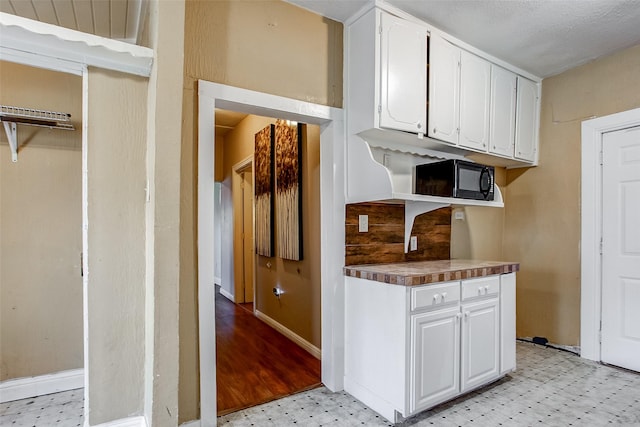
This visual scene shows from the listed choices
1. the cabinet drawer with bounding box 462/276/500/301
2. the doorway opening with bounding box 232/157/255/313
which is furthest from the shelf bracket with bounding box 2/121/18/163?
the doorway opening with bounding box 232/157/255/313

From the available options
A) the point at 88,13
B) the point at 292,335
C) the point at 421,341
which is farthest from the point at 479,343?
the point at 88,13

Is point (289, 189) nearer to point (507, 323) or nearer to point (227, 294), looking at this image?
point (507, 323)

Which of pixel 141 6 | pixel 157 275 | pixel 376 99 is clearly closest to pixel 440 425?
pixel 157 275

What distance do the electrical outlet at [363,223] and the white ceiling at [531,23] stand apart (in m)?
1.35

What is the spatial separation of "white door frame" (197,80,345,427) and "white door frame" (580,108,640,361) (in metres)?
2.16

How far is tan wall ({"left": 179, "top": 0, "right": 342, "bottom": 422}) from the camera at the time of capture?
1910mm

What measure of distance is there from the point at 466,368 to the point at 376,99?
5.79 feet

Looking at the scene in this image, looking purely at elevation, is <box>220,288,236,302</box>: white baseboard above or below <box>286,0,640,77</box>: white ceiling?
below

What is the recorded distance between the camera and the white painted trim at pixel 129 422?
176 centimetres

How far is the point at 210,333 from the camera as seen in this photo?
196 centimetres

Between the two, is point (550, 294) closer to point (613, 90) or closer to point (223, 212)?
point (613, 90)

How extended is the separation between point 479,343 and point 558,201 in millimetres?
1723

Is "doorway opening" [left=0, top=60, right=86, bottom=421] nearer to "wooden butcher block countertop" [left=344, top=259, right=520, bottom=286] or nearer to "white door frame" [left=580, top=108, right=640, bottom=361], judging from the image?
"wooden butcher block countertop" [left=344, top=259, right=520, bottom=286]

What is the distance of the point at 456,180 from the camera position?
2.27 meters
